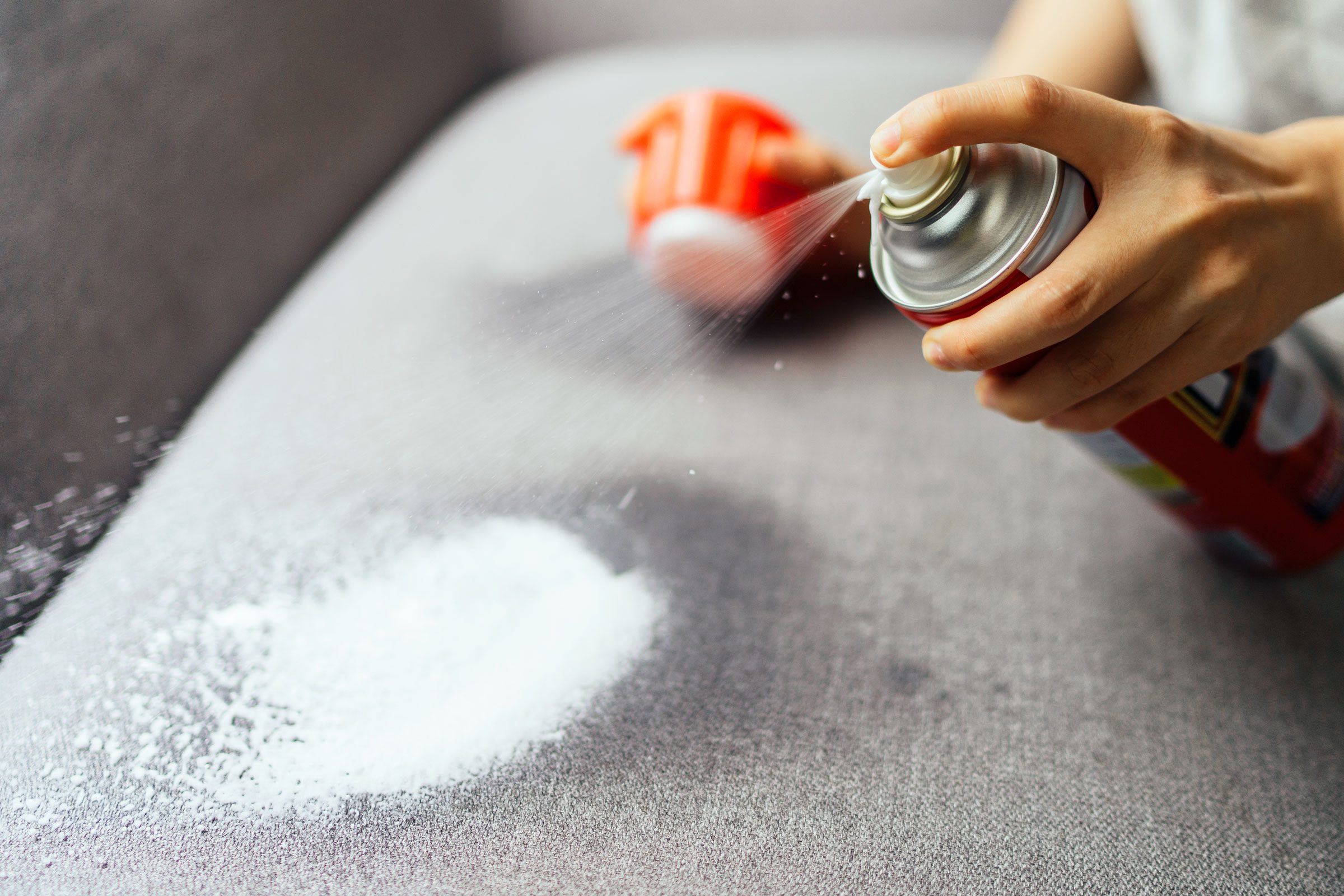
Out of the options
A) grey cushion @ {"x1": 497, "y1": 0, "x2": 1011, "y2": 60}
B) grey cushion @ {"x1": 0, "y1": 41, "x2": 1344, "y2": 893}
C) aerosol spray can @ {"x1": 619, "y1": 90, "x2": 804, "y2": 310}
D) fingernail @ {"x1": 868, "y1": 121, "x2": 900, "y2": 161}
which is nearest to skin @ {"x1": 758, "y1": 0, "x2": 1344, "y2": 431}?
fingernail @ {"x1": 868, "y1": 121, "x2": 900, "y2": 161}

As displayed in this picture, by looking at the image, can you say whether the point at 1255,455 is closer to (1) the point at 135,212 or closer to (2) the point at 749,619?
(2) the point at 749,619

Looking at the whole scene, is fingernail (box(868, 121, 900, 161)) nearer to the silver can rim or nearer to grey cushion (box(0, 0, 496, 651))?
the silver can rim

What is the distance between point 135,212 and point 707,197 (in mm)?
420

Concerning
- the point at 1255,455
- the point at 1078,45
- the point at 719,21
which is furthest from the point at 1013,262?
the point at 719,21

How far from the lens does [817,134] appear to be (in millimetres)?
859

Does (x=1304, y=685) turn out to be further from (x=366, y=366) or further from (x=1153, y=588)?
(x=366, y=366)

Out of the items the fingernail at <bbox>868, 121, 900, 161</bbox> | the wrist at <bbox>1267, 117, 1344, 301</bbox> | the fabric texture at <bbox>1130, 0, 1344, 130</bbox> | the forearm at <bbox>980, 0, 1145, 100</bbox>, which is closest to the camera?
the fingernail at <bbox>868, 121, 900, 161</bbox>

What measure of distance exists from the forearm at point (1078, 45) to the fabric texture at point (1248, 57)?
3 cm

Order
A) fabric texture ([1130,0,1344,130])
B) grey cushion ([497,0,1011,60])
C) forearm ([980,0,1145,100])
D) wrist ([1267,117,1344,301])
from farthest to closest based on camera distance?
1. grey cushion ([497,0,1011,60])
2. forearm ([980,0,1145,100])
3. fabric texture ([1130,0,1344,130])
4. wrist ([1267,117,1344,301])

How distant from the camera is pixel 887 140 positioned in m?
0.35

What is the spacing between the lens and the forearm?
0.79 metres

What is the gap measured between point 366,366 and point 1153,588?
59 centimetres

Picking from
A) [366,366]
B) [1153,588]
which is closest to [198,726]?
[366,366]

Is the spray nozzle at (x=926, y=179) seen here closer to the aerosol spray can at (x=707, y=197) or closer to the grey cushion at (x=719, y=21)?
the aerosol spray can at (x=707, y=197)
